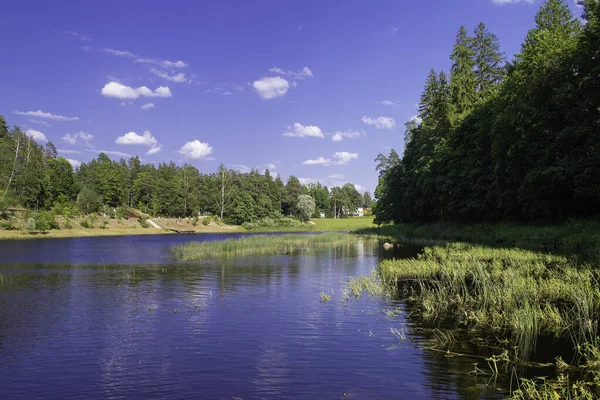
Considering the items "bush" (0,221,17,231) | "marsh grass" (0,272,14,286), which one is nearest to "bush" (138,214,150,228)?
"bush" (0,221,17,231)

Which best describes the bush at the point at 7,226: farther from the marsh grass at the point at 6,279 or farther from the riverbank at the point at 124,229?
the marsh grass at the point at 6,279

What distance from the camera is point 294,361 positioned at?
12359 mm

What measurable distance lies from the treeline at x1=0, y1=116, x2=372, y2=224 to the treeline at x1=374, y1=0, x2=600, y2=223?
8272cm

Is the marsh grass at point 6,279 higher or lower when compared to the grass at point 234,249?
lower

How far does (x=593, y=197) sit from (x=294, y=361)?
34333 millimetres

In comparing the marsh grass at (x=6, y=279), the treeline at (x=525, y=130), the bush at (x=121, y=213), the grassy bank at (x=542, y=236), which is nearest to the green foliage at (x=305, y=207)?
the bush at (x=121, y=213)

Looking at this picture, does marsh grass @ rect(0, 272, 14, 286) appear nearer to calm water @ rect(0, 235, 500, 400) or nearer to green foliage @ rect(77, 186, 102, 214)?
calm water @ rect(0, 235, 500, 400)

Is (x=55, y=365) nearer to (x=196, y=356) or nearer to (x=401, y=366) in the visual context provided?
(x=196, y=356)

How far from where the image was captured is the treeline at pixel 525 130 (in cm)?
3164

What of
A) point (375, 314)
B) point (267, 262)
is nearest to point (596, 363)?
→ point (375, 314)

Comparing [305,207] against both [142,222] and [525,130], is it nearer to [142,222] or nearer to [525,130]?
[142,222]

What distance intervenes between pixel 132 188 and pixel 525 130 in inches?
5314

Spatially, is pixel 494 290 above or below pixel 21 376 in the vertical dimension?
above

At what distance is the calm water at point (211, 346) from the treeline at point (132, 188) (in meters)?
78.6
